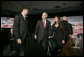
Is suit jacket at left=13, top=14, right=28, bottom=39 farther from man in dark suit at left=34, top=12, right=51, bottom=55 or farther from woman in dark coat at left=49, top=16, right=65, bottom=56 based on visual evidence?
woman in dark coat at left=49, top=16, right=65, bottom=56

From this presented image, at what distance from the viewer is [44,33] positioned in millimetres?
2854

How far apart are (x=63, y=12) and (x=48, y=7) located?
0.92 meters

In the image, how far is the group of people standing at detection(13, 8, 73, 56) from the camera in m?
2.36

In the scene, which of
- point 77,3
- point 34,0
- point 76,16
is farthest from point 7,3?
point 76,16

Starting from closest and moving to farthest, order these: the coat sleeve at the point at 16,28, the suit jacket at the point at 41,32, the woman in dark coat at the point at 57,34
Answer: the coat sleeve at the point at 16,28, the suit jacket at the point at 41,32, the woman in dark coat at the point at 57,34

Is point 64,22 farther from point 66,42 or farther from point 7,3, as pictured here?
point 7,3

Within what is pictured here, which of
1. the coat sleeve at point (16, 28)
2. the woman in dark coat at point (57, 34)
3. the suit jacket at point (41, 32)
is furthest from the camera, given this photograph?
the woman in dark coat at point (57, 34)

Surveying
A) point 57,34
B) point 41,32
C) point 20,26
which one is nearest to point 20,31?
point 20,26

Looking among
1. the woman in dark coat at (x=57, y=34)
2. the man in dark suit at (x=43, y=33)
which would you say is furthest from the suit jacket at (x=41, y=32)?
the woman in dark coat at (x=57, y=34)

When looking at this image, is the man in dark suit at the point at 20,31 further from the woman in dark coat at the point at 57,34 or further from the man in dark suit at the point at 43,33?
the woman in dark coat at the point at 57,34

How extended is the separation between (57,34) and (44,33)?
664mm

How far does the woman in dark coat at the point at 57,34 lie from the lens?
3.29m

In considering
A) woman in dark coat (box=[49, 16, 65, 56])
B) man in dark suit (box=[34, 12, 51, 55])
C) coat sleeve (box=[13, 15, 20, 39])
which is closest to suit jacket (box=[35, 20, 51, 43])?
man in dark suit (box=[34, 12, 51, 55])

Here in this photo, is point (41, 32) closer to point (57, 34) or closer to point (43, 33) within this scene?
point (43, 33)
